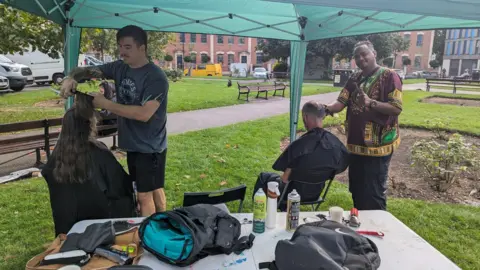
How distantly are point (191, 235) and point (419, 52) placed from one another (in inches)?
2361

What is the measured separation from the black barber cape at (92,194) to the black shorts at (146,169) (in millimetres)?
122

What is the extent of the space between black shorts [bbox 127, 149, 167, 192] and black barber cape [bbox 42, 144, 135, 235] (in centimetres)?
12

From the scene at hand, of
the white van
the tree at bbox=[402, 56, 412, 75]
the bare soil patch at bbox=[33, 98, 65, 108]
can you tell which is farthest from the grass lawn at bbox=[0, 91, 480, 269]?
the tree at bbox=[402, 56, 412, 75]

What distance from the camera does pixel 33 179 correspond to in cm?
509

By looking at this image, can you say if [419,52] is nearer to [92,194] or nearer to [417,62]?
[417,62]

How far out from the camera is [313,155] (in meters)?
2.87

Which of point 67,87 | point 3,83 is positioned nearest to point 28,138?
point 67,87

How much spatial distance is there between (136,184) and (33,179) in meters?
3.20

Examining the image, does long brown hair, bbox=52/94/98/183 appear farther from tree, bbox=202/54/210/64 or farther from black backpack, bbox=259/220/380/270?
tree, bbox=202/54/210/64

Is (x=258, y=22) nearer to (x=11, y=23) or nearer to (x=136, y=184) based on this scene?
(x=136, y=184)

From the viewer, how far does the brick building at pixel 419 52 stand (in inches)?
2063

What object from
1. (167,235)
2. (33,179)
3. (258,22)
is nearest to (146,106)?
(167,235)

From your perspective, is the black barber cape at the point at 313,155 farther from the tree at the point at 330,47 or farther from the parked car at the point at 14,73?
the tree at the point at 330,47

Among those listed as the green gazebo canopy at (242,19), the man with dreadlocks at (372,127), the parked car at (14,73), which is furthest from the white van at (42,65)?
the man with dreadlocks at (372,127)
